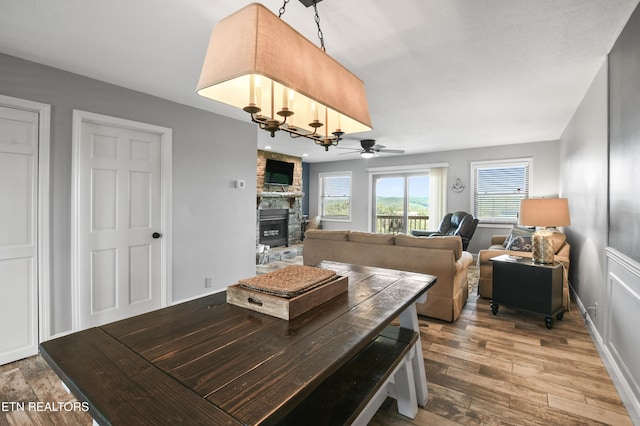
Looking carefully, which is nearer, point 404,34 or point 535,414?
point 535,414

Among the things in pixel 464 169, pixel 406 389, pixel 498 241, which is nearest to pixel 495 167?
pixel 464 169

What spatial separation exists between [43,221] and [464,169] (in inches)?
266

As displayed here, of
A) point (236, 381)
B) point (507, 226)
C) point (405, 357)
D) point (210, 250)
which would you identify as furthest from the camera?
point (507, 226)

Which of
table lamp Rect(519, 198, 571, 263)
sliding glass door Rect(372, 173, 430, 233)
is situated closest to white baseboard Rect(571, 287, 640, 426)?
table lamp Rect(519, 198, 571, 263)

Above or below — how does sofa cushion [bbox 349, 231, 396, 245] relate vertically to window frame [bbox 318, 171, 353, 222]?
below

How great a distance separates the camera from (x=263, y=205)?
6844 mm

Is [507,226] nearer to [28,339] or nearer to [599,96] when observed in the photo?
[599,96]

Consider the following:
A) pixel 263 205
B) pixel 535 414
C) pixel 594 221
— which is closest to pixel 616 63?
pixel 594 221

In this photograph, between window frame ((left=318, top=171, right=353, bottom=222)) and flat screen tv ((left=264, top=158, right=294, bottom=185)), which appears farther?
window frame ((left=318, top=171, right=353, bottom=222))

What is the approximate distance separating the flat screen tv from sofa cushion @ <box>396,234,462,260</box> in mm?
4333

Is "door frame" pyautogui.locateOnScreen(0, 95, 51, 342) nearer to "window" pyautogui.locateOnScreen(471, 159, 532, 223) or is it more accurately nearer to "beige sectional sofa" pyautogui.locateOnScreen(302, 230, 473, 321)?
"beige sectional sofa" pyautogui.locateOnScreen(302, 230, 473, 321)

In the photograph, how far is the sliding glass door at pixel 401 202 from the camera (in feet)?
23.7

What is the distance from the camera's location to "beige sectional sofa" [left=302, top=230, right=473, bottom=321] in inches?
119

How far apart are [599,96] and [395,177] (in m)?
4.94
